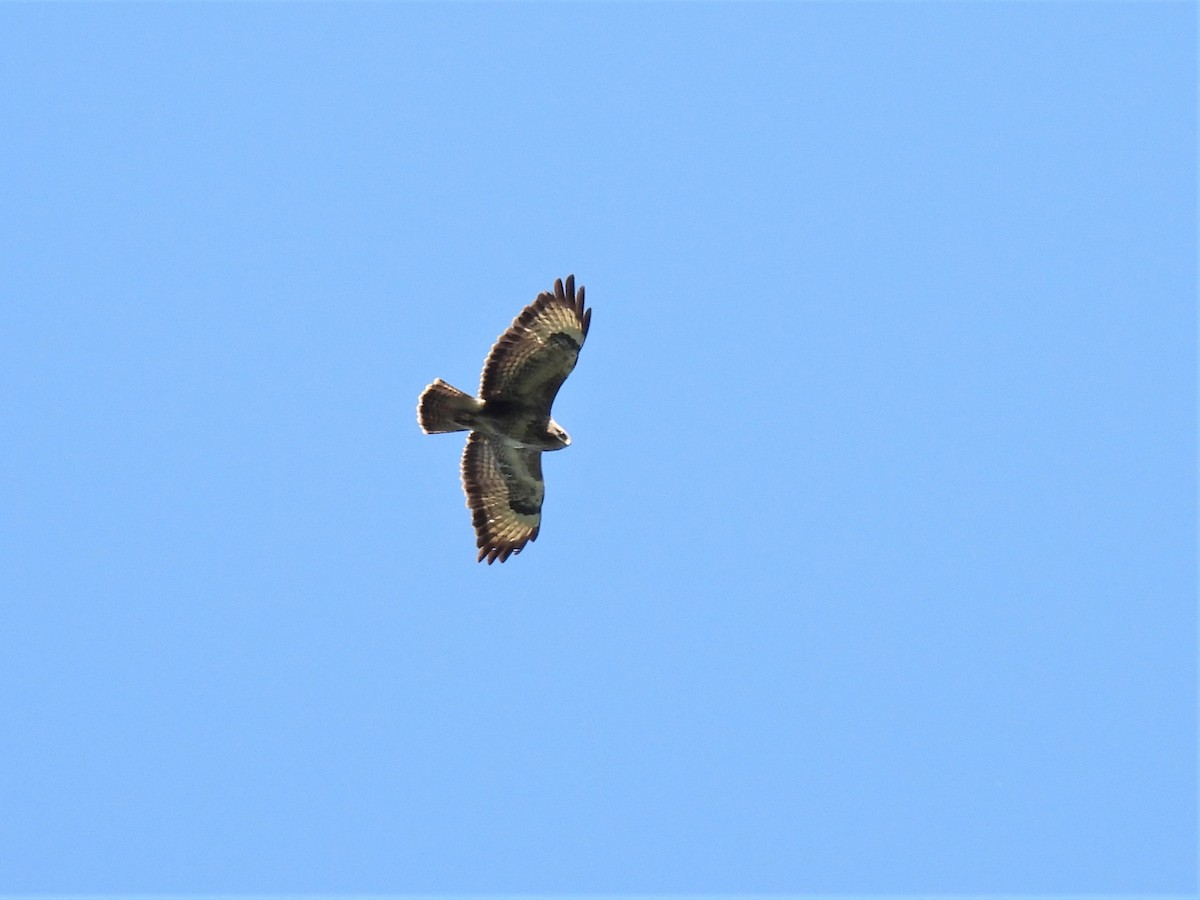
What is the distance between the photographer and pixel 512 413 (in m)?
15.5

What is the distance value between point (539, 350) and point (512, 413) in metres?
0.70

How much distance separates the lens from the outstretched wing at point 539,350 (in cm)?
1500

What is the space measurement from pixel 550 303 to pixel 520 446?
1.54 m

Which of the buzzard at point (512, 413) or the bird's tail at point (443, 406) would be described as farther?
the bird's tail at point (443, 406)

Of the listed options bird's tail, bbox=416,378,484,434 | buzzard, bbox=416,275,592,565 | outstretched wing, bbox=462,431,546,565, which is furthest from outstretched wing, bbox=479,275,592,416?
outstretched wing, bbox=462,431,546,565

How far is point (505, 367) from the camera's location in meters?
15.2

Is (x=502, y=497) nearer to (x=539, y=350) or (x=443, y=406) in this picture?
(x=443, y=406)

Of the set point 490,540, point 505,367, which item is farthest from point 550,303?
point 490,540

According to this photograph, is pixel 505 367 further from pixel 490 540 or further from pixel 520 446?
pixel 490 540

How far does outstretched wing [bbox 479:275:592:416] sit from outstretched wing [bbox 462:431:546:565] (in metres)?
1.15

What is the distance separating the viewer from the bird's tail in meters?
15.4

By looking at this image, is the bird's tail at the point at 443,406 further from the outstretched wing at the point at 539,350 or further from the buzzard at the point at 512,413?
the outstretched wing at the point at 539,350

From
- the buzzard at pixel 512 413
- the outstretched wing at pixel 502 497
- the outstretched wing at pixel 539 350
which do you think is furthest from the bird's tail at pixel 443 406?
the outstretched wing at pixel 502 497

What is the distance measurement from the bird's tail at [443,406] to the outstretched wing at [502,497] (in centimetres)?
83
